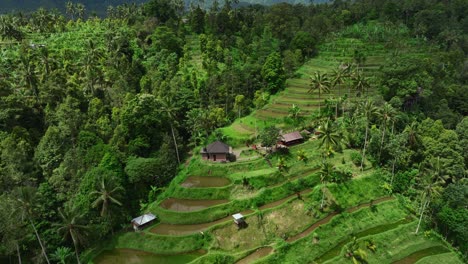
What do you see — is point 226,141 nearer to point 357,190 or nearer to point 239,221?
point 239,221

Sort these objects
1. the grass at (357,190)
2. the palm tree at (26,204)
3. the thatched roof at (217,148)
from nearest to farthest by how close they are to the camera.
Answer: the palm tree at (26,204), the grass at (357,190), the thatched roof at (217,148)

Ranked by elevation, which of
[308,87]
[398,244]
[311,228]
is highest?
[308,87]

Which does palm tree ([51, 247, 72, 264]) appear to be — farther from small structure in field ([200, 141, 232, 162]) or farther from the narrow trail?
small structure in field ([200, 141, 232, 162])

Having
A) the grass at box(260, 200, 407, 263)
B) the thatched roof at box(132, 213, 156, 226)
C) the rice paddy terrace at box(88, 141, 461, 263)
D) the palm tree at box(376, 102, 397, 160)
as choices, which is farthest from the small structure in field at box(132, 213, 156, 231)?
the palm tree at box(376, 102, 397, 160)

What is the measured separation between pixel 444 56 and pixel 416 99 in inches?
1316

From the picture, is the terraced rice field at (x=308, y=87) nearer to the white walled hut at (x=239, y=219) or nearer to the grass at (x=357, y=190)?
the grass at (x=357, y=190)

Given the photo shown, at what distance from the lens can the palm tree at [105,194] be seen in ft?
150

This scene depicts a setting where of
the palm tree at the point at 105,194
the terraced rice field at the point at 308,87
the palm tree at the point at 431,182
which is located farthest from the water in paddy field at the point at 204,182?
the palm tree at the point at 431,182

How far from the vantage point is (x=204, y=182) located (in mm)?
54500

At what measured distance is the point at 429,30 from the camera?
114 metres

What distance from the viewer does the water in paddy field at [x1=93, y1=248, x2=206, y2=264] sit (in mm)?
43125

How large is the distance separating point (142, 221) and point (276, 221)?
64.3 feet

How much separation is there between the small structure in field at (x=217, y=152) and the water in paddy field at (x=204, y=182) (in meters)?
4.27

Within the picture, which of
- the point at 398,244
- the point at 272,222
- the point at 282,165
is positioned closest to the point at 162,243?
the point at 272,222
